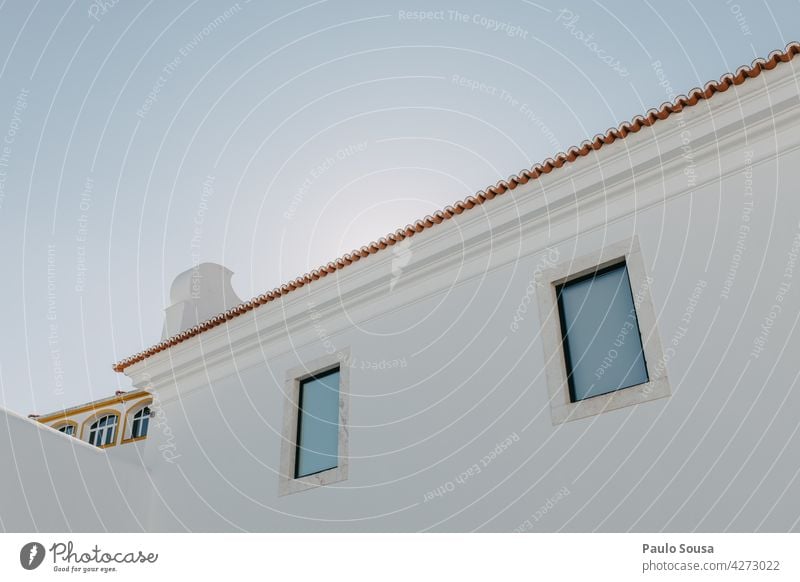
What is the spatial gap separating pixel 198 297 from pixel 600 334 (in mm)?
9807

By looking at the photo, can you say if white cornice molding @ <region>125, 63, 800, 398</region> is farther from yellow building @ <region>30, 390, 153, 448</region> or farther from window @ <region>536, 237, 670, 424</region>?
yellow building @ <region>30, 390, 153, 448</region>

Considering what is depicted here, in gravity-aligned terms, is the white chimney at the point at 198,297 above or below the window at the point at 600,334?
above

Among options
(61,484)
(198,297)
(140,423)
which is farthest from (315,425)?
(140,423)

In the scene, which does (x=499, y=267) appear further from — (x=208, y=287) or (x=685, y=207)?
(x=208, y=287)

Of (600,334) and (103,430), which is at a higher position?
(103,430)

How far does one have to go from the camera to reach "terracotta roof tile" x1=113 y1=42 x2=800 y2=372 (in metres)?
6.71

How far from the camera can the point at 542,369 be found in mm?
7551

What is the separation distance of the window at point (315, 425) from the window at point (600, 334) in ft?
9.27

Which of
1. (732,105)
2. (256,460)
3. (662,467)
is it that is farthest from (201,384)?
(732,105)

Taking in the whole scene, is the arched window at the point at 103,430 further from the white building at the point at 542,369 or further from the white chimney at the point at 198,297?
the white building at the point at 542,369

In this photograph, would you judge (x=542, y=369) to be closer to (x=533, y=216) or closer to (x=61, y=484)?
(x=533, y=216)

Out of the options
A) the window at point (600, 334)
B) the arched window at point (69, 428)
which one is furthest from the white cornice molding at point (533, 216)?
the arched window at point (69, 428)

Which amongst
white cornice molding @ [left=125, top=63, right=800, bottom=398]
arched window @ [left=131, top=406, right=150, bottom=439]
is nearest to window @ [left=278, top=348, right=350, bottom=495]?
white cornice molding @ [left=125, top=63, right=800, bottom=398]

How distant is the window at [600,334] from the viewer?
6879 millimetres
